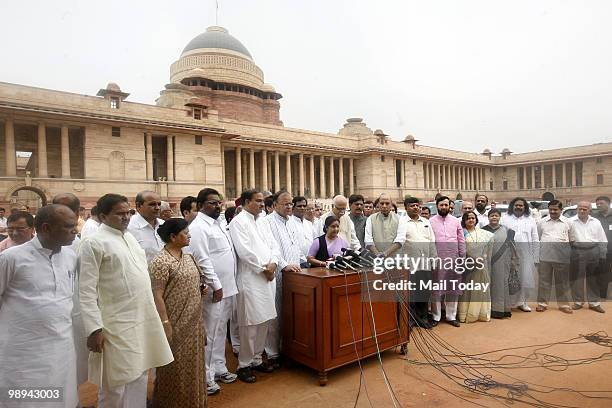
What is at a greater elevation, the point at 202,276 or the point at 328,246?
the point at 328,246

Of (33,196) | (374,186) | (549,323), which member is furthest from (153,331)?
(374,186)

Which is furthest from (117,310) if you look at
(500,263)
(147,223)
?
(500,263)

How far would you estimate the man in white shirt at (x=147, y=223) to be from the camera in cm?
378

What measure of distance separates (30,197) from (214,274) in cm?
2218

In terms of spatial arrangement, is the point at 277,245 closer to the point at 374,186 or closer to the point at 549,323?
the point at 549,323

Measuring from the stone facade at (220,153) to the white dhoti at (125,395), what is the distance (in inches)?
763

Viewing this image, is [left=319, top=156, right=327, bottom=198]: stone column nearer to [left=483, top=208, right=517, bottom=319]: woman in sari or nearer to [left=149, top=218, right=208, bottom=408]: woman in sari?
[left=483, top=208, right=517, bottom=319]: woman in sari

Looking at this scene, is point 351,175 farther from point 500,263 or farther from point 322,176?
point 500,263

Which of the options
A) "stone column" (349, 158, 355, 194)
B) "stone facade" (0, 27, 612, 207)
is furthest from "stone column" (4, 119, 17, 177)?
"stone column" (349, 158, 355, 194)

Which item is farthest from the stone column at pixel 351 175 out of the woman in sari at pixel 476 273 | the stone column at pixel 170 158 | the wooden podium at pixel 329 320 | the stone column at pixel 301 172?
the wooden podium at pixel 329 320

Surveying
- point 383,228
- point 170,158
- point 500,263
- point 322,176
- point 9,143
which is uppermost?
point 9,143

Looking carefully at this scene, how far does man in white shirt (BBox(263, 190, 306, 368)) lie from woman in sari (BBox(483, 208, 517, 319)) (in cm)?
360

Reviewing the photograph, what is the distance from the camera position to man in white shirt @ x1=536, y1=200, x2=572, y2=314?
21.0 ft

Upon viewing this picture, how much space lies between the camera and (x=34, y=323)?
7.35 feet
